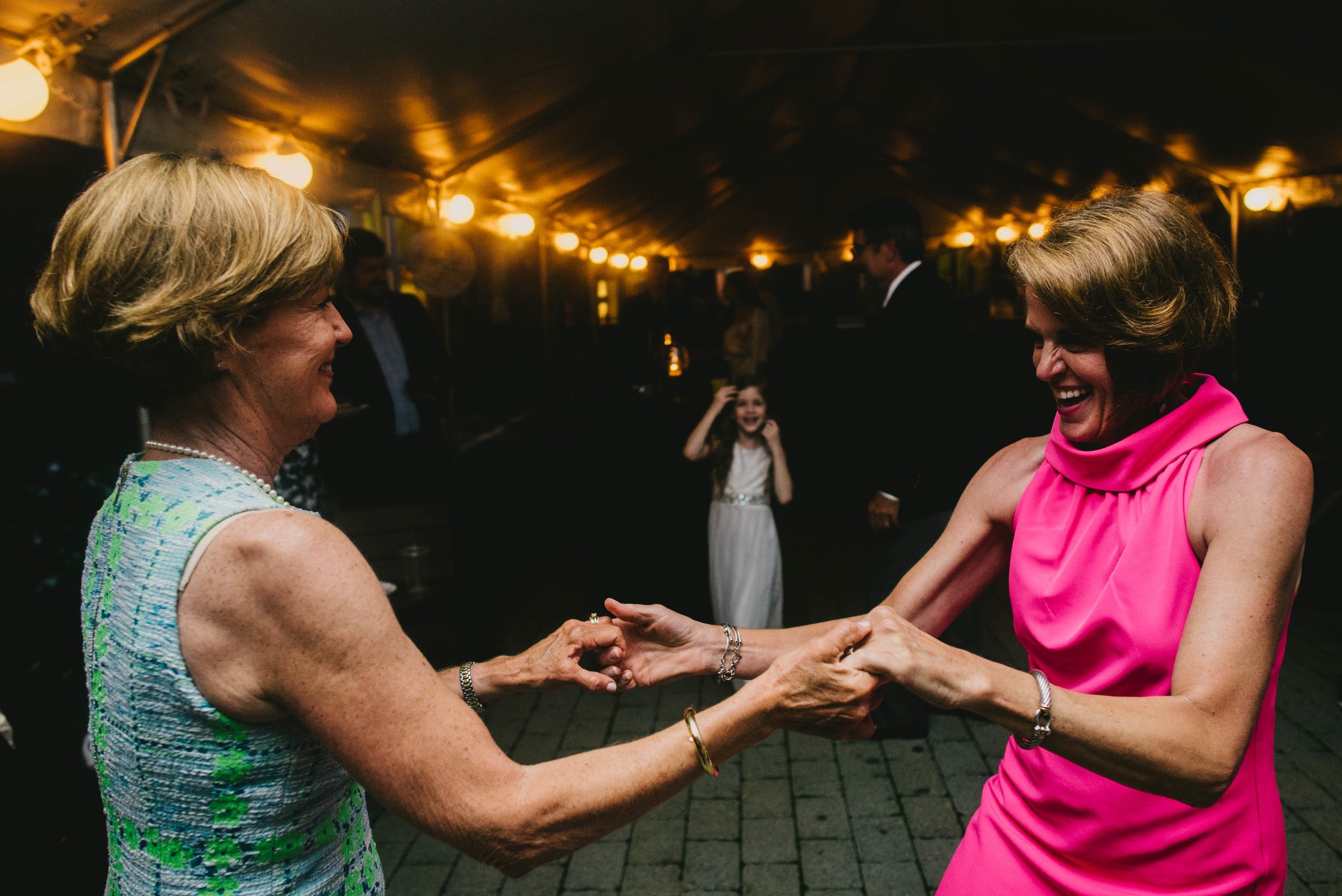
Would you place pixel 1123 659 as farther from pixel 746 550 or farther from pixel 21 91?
pixel 21 91

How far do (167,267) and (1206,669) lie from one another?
1.50 m

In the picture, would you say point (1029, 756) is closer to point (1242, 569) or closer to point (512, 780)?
point (1242, 569)

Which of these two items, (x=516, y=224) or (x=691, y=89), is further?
(x=516, y=224)

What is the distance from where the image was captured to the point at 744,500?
184 inches

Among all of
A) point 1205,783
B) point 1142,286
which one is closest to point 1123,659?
point 1205,783

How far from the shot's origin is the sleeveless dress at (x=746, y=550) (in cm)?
461

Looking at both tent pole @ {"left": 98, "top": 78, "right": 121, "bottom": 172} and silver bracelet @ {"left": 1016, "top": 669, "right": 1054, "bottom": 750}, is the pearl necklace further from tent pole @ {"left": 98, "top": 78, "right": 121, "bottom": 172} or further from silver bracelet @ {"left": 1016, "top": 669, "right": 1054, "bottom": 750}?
tent pole @ {"left": 98, "top": 78, "right": 121, "bottom": 172}

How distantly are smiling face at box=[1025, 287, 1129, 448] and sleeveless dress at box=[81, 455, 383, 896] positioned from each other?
130 cm

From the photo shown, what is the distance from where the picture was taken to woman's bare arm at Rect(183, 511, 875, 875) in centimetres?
104

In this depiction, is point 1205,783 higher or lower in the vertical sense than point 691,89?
lower

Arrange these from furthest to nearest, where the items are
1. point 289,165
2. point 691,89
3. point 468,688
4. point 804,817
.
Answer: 1. point 691,89
2. point 289,165
3. point 804,817
4. point 468,688

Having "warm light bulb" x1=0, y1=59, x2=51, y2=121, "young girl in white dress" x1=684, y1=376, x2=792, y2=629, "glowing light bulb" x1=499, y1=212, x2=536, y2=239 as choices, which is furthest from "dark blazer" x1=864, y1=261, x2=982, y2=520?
"glowing light bulb" x1=499, y1=212, x2=536, y2=239

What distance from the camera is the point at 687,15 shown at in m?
5.50

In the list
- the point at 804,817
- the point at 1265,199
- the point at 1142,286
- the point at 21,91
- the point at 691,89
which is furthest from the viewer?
the point at 1265,199
